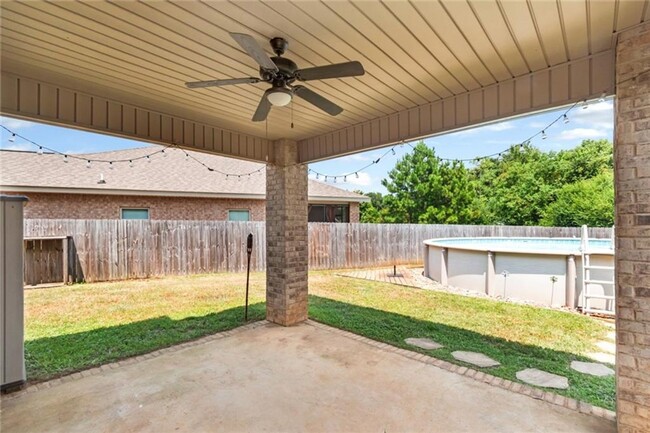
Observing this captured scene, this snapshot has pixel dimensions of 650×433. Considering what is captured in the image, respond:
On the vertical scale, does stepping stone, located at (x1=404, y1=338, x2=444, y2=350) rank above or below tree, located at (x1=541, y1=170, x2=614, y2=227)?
Result: below

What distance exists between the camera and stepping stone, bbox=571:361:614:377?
347 cm

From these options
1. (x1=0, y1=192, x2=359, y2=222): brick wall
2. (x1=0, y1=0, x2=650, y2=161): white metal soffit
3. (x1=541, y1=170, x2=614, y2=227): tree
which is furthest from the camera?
(x1=541, y1=170, x2=614, y2=227): tree

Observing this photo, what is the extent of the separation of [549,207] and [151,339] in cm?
2147

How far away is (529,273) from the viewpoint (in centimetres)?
704

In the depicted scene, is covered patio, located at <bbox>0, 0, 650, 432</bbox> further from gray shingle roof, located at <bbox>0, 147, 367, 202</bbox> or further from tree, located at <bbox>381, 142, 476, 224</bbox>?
tree, located at <bbox>381, 142, 476, 224</bbox>

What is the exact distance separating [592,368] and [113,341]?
591 cm

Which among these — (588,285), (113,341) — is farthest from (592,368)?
(113,341)

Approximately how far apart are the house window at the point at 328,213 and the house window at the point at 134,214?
6.29 metres

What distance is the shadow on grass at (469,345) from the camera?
3146 millimetres

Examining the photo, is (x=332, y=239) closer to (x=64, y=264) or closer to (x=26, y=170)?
(x=64, y=264)

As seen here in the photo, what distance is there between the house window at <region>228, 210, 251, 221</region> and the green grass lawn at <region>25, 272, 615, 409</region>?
4280 mm

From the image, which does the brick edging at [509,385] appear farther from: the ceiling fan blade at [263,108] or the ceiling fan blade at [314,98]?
the ceiling fan blade at [263,108]

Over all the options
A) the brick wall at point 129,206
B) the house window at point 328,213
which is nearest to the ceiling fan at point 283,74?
the brick wall at point 129,206

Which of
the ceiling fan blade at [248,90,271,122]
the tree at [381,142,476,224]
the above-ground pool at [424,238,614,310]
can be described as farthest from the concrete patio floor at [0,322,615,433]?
the tree at [381,142,476,224]
